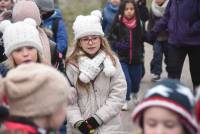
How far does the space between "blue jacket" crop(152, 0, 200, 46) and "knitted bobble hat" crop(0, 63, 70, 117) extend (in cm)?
432

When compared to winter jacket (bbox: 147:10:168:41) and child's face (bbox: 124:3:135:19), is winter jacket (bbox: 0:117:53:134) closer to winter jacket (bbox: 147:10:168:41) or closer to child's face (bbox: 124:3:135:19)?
child's face (bbox: 124:3:135:19)

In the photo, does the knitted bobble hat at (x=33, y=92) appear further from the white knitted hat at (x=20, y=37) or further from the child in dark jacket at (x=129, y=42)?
the child in dark jacket at (x=129, y=42)

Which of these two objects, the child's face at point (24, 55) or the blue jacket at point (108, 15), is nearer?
the child's face at point (24, 55)

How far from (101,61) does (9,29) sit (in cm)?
88

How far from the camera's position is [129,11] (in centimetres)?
875

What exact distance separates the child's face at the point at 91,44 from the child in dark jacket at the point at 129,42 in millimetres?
2860

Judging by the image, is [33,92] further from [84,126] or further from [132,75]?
[132,75]

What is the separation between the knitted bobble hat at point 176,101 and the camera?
3.50 metres

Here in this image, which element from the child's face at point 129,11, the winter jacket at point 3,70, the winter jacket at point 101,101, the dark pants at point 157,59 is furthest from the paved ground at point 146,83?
the winter jacket at point 3,70

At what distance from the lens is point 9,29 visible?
5.31m

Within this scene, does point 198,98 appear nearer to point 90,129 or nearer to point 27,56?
point 27,56

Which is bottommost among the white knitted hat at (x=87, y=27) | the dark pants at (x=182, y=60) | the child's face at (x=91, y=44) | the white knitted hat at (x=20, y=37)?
the dark pants at (x=182, y=60)

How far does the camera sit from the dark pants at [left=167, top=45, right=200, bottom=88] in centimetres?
773

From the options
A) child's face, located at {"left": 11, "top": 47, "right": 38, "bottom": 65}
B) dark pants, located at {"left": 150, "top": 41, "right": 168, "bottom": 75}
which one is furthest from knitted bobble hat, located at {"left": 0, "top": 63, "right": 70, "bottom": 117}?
dark pants, located at {"left": 150, "top": 41, "right": 168, "bottom": 75}
